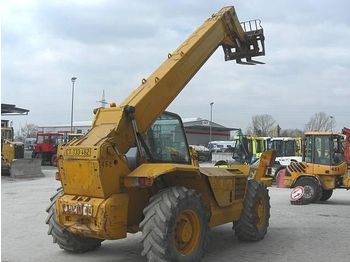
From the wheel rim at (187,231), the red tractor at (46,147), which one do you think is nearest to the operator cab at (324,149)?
the wheel rim at (187,231)

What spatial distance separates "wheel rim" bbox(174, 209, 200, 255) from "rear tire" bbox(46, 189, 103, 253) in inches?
70.5

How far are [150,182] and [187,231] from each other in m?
1.07

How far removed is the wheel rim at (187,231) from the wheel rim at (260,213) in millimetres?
2668

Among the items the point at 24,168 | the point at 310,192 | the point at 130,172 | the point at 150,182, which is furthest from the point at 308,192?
the point at 24,168

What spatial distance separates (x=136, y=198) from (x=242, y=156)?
18787 millimetres

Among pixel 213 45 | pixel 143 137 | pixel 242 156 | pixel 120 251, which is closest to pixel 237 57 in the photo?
pixel 213 45

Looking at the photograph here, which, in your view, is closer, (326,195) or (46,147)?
(326,195)

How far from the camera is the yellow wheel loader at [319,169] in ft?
54.5

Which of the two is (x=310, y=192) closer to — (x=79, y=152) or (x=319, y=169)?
(x=319, y=169)

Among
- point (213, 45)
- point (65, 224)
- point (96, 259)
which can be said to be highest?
point (213, 45)

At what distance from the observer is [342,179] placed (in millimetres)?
16719

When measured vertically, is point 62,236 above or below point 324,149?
below

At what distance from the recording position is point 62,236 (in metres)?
8.01

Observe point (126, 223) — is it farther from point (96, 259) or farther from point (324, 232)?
point (324, 232)
